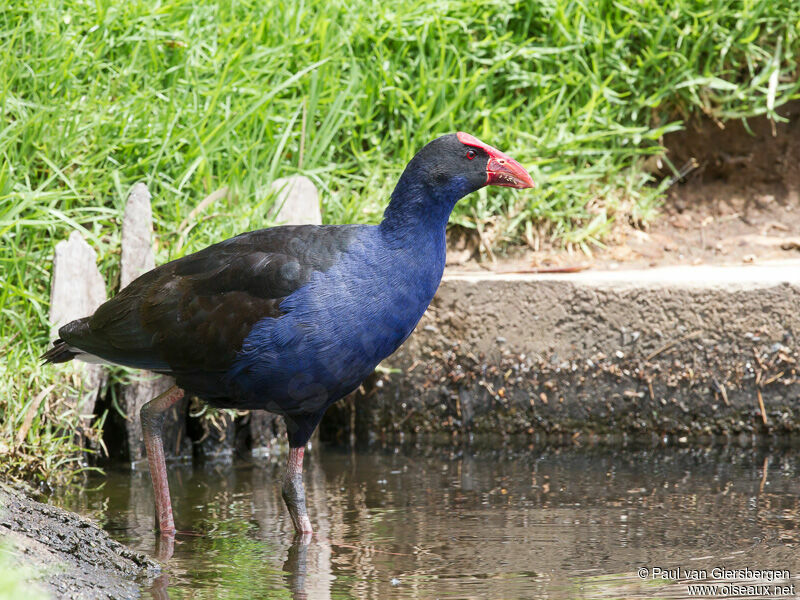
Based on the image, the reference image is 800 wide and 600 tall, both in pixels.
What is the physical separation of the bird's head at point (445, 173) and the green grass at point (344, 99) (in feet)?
5.41

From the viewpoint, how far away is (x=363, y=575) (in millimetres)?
3684

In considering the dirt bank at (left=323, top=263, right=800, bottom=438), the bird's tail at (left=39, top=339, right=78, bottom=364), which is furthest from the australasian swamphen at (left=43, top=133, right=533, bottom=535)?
the dirt bank at (left=323, top=263, right=800, bottom=438)

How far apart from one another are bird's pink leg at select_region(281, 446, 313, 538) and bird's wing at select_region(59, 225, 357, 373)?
0.51 m

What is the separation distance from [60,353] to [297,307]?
1208mm

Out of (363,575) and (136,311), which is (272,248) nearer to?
(136,311)

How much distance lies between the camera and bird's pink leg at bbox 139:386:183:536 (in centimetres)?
426

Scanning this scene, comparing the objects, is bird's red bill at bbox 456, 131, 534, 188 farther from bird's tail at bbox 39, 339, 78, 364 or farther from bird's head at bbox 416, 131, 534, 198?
bird's tail at bbox 39, 339, 78, 364

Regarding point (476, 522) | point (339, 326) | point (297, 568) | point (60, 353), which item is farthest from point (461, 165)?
point (60, 353)

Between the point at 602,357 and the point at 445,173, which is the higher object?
the point at 445,173

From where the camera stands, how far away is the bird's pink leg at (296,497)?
13.8ft

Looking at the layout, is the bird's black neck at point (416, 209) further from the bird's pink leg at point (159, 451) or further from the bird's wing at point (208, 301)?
the bird's pink leg at point (159, 451)

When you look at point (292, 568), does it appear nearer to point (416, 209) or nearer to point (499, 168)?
point (416, 209)

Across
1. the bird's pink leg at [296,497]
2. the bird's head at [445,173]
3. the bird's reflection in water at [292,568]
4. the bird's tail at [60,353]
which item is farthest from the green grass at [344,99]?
the bird's reflection in water at [292,568]

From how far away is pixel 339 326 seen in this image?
12.5 ft
